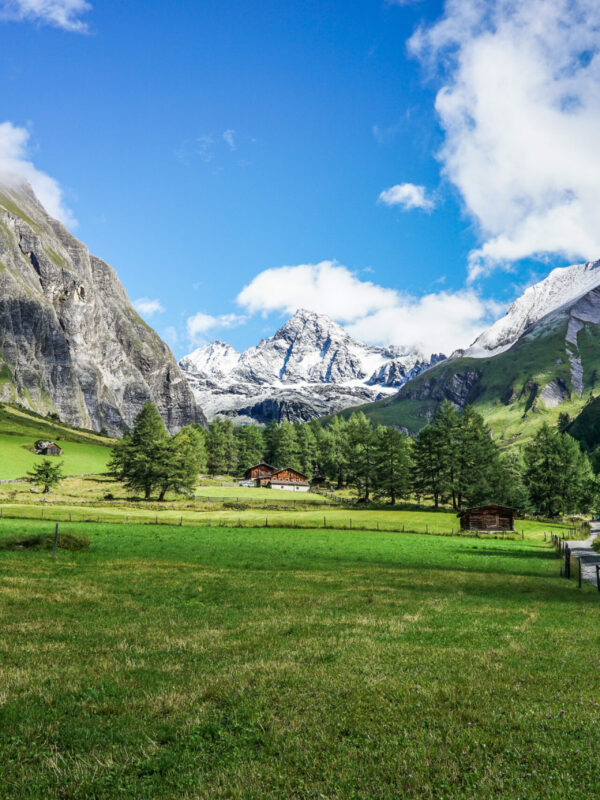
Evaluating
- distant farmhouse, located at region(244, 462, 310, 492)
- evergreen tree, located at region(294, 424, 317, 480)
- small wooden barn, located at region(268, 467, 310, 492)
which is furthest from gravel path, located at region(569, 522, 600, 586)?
evergreen tree, located at region(294, 424, 317, 480)

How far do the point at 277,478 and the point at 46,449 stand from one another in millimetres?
65086

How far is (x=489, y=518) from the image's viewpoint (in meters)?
75.2

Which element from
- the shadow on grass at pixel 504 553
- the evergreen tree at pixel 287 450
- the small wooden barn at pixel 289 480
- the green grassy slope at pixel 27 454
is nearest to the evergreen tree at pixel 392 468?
the small wooden barn at pixel 289 480

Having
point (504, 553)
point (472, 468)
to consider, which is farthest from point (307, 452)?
point (504, 553)

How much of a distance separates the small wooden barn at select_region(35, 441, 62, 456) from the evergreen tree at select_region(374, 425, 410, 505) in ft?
303

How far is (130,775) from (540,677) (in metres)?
8.55

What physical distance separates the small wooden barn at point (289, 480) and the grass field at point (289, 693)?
11271 cm

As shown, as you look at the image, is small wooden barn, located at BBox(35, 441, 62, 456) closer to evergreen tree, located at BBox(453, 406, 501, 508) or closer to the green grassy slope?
the green grassy slope

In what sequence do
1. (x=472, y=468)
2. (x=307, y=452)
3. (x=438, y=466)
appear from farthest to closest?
(x=307, y=452) → (x=438, y=466) → (x=472, y=468)

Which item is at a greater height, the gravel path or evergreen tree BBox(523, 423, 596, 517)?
evergreen tree BBox(523, 423, 596, 517)

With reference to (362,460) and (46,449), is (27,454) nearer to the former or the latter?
(46,449)

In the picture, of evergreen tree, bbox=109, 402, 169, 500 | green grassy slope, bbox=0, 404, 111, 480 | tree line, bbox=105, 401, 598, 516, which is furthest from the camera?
green grassy slope, bbox=0, 404, 111, 480

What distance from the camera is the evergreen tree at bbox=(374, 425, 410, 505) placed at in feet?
327

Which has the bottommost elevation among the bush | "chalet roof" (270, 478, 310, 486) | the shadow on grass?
the shadow on grass
